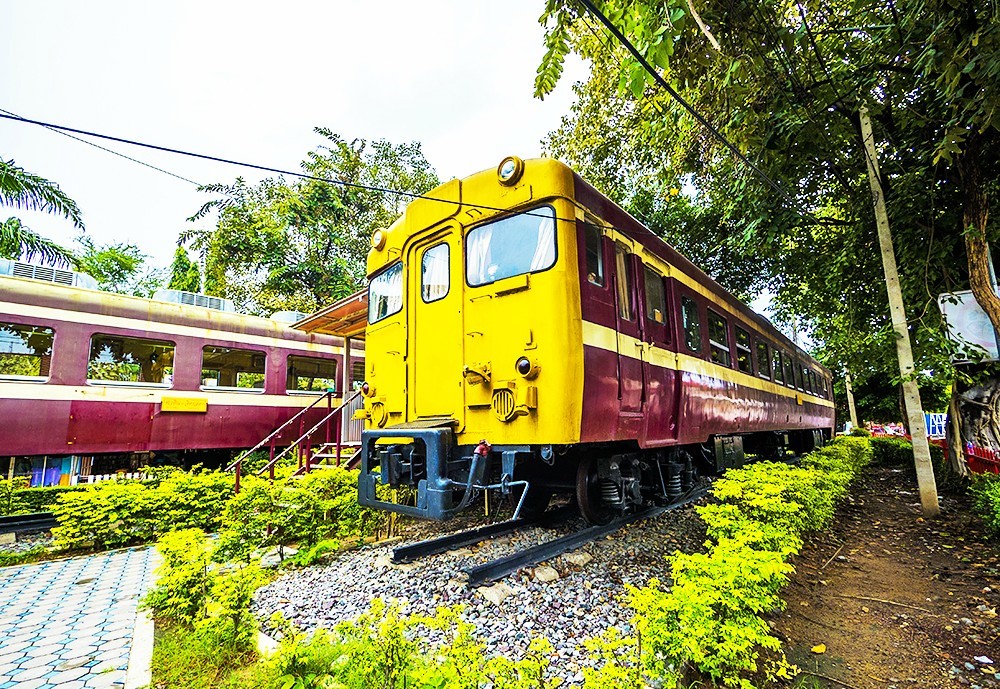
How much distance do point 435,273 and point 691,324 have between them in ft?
11.1

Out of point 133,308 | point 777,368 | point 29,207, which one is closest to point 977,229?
point 777,368

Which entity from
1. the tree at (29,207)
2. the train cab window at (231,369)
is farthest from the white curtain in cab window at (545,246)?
the tree at (29,207)

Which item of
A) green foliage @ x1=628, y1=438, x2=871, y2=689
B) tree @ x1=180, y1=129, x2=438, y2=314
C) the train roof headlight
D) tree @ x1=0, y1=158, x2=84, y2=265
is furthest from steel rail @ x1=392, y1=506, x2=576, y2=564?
tree @ x1=180, y1=129, x2=438, y2=314

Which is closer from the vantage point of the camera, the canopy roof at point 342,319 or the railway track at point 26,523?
the railway track at point 26,523

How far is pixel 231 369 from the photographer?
31.1 feet

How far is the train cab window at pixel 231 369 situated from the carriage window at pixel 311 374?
2.01ft

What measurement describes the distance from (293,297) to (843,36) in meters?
18.0

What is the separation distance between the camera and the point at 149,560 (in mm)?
5270

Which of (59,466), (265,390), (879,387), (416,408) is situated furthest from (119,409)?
(879,387)

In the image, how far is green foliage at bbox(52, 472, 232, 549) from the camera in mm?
5672

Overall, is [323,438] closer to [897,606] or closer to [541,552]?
[541,552]

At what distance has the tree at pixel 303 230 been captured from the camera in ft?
57.4

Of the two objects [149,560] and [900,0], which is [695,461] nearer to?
[900,0]

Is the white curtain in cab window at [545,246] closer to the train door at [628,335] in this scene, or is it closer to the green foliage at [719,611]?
the train door at [628,335]
